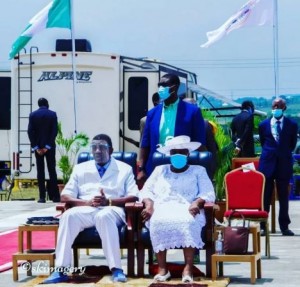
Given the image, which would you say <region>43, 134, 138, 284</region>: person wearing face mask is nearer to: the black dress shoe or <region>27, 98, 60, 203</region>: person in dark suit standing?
the black dress shoe

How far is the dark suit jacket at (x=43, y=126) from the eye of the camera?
72.4ft

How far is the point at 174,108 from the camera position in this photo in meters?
12.5

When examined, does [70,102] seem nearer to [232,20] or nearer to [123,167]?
[232,20]

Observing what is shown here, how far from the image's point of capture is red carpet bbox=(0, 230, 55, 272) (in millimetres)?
13883

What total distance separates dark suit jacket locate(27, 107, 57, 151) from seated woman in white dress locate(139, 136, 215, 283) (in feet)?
33.8

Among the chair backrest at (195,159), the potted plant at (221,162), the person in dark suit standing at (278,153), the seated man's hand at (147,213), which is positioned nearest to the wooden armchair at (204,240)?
the seated man's hand at (147,213)

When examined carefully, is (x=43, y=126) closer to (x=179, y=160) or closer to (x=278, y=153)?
(x=278, y=153)

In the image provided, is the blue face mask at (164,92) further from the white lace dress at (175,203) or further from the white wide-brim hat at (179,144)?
the white lace dress at (175,203)

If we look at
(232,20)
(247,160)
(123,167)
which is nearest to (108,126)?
(232,20)

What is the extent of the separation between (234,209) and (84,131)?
1083cm

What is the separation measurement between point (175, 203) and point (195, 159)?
0.61m

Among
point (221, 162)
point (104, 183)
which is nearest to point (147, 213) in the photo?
point (104, 183)

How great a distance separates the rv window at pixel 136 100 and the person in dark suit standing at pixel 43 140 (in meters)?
2.36

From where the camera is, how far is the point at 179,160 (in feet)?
38.7
